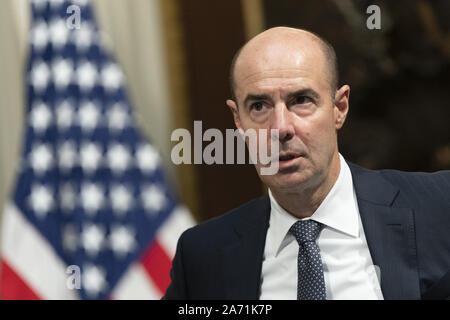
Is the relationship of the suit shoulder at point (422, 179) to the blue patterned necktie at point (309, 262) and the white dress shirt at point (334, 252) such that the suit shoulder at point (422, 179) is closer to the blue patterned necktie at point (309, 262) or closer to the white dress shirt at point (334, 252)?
the white dress shirt at point (334, 252)

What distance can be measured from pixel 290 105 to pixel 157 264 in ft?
9.52

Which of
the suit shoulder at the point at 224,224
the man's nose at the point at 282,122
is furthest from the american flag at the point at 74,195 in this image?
the man's nose at the point at 282,122

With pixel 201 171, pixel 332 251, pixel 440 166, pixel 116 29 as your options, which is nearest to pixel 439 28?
pixel 440 166

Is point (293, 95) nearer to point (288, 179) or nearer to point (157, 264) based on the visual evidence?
point (288, 179)

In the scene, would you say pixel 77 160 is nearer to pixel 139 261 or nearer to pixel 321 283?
pixel 139 261

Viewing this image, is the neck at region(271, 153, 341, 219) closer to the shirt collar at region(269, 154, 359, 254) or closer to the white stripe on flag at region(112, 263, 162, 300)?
the shirt collar at region(269, 154, 359, 254)

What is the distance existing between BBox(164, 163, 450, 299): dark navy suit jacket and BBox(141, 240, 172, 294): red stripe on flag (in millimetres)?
2305

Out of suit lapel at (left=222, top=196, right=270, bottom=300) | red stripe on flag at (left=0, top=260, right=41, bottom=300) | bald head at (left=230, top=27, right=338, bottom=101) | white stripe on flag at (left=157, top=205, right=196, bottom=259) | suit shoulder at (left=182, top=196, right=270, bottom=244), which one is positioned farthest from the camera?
white stripe on flag at (left=157, top=205, right=196, bottom=259)

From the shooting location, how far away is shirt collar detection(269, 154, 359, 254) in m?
2.28

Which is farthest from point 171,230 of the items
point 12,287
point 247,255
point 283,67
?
point 283,67

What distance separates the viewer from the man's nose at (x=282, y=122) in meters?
2.11

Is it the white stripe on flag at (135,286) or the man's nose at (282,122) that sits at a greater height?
the man's nose at (282,122)

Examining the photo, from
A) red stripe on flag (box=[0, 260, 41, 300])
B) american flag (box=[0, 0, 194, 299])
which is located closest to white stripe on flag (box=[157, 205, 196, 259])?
american flag (box=[0, 0, 194, 299])
